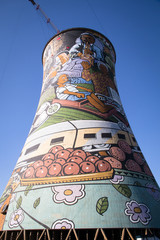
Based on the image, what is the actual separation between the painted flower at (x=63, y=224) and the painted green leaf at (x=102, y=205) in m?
0.86

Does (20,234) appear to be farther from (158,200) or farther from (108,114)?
(108,114)

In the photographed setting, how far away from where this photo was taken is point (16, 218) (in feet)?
18.7

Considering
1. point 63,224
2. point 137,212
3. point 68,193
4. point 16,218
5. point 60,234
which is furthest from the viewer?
point 16,218

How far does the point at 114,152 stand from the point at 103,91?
3618 mm

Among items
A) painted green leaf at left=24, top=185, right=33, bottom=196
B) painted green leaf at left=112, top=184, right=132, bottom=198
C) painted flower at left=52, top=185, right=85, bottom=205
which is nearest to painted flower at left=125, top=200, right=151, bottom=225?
painted green leaf at left=112, top=184, right=132, bottom=198

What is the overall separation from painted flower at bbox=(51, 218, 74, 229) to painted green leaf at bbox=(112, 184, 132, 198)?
1.77 m

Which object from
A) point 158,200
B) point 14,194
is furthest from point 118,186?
point 14,194

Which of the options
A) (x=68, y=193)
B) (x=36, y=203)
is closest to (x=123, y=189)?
(x=68, y=193)

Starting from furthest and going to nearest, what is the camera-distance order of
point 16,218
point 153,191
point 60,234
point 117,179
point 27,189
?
point 153,191 → point 27,189 → point 117,179 → point 16,218 → point 60,234

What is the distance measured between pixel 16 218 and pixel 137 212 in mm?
3856

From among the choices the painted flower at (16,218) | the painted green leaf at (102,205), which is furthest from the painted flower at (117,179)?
the painted flower at (16,218)

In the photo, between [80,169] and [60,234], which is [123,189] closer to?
[80,169]

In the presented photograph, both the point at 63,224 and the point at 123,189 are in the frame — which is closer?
the point at 63,224

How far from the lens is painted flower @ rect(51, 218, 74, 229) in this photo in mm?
4936
